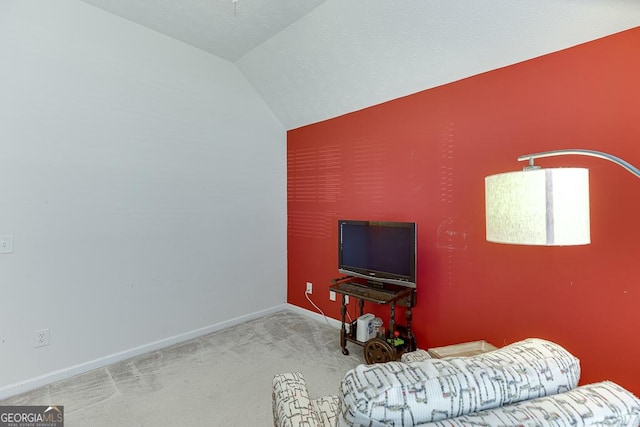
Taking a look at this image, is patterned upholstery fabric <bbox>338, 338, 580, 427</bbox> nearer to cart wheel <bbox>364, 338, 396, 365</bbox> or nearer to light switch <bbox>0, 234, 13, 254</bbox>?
cart wheel <bbox>364, 338, 396, 365</bbox>

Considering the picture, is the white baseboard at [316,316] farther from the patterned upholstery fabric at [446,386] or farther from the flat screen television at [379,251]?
the patterned upholstery fabric at [446,386]

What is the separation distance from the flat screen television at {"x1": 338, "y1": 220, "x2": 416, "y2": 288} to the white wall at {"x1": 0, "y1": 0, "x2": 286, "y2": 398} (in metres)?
1.22

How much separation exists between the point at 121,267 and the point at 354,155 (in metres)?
2.34

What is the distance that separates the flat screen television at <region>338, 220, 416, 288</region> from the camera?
231 centimetres

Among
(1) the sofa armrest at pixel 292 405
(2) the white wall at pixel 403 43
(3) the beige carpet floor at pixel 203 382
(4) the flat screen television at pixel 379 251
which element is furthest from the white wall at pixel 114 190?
(1) the sofa armrest at pixel 292 405

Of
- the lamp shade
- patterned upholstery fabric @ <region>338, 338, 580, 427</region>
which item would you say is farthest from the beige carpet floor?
the lamp shade

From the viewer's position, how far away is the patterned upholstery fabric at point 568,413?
686 millimetres

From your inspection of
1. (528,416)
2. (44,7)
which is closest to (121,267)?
(44,7)

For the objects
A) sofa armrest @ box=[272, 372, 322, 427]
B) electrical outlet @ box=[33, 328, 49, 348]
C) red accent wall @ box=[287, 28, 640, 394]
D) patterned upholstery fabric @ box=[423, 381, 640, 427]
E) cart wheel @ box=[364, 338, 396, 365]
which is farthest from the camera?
cart wheel @ box=[364, 338, 396, 365]

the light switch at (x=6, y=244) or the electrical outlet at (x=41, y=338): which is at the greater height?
the light switch at (x=6, y=244)

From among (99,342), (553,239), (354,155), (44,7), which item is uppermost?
(44,7)

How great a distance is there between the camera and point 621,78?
1.59 metres

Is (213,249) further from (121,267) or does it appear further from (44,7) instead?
(44,7)

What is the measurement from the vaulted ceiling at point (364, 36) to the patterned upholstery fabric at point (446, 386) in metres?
1.83
